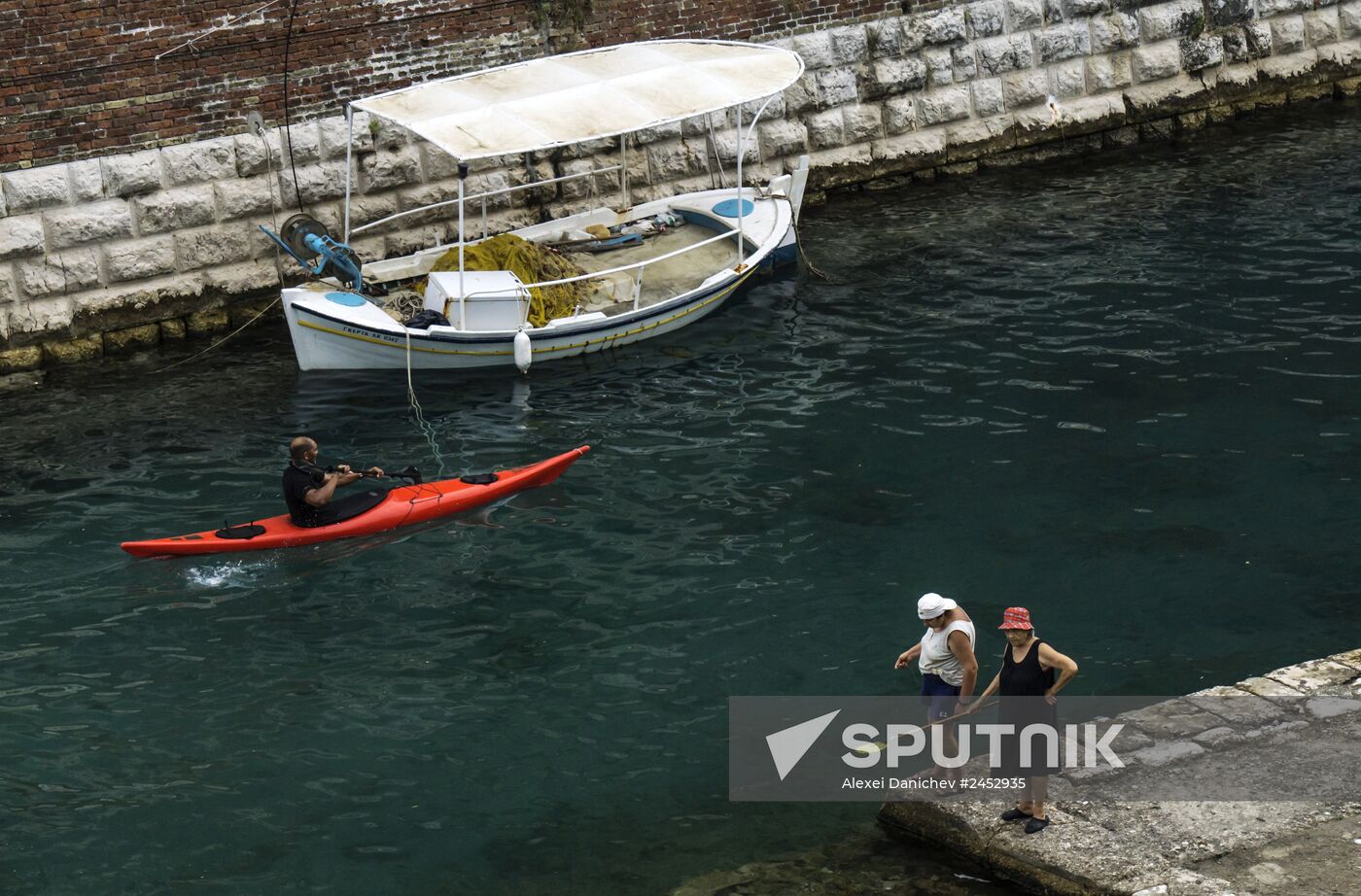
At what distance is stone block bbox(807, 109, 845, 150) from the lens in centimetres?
2066

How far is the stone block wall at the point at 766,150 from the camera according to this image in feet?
54.5

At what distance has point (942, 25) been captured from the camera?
20969mm

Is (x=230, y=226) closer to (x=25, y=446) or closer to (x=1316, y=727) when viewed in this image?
(x=25, y=446)

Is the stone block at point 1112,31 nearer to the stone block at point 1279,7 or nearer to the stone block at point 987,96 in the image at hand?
the stone block at point 987,96

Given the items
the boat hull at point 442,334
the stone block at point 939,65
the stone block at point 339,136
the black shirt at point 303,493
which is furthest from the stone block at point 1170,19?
the black shirt at point 303,493

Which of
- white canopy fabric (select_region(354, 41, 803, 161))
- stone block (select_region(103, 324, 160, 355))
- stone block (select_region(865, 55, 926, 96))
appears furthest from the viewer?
stone block (select_region(865, 55, 926, 96))

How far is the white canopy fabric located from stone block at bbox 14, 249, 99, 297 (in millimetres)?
3451

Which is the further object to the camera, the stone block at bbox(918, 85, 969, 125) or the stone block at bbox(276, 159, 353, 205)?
the stone block at bbox(918, 85, 969, 125)

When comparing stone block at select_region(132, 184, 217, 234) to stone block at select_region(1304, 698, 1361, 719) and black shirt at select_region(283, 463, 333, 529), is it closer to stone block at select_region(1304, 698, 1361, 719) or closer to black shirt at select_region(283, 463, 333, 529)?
black shirt at select_region(283, 463, 333, 529)

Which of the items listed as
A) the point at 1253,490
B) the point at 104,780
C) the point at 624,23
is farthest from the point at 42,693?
the point at 624,23

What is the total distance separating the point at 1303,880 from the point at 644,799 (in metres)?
3.56

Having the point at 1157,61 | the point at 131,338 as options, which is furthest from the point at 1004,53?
the point at 131,338

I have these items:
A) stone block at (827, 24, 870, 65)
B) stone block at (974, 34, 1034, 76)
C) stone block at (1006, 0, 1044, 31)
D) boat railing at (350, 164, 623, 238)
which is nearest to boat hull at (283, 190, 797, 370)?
boat railing at (350, 164, 623, 238)

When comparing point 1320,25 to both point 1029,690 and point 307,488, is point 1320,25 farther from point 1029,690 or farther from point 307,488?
point 1029,690
